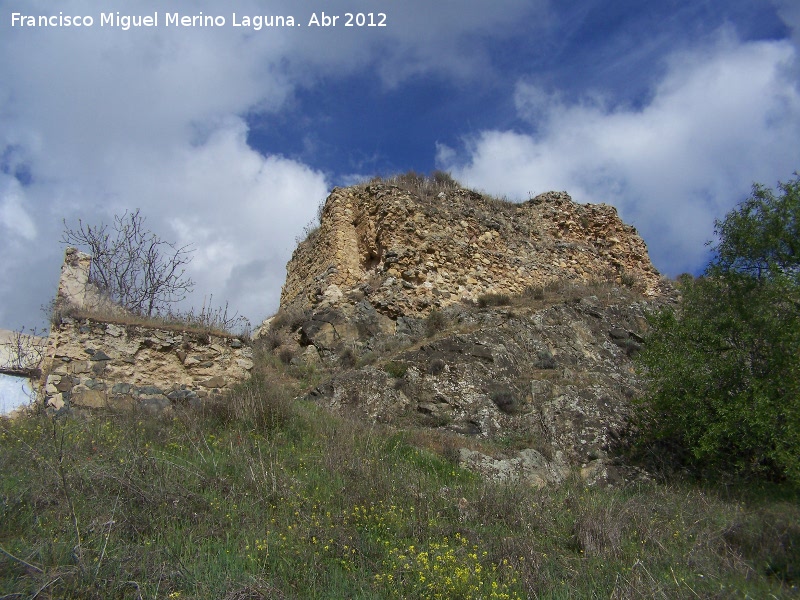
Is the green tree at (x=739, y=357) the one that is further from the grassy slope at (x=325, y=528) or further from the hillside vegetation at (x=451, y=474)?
the grassy slope at (x=325, y=528)

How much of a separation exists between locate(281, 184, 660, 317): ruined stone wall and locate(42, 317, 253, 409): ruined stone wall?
5.61 metres

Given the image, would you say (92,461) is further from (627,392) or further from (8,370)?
(627,392)

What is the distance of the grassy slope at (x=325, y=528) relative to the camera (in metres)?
4.14

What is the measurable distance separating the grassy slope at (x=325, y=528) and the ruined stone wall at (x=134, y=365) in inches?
33.4

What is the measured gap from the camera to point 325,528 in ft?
16.5

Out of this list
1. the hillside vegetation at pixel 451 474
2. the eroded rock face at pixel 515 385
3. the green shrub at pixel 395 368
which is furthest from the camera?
the green shrub at pixel 395 368

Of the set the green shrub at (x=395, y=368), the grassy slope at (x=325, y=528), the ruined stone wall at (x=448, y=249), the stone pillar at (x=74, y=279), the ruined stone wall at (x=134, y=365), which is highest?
the ruined stone wall at (x=448, y=249)

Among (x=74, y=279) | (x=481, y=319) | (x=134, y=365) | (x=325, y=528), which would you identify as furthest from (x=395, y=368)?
(x=325, y=528)

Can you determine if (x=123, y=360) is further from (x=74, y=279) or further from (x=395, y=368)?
(x=395, y=368)

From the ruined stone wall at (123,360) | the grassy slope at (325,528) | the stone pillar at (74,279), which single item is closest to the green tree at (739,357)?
the grassy slope at (325,528)

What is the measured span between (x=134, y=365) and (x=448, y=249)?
9023mm

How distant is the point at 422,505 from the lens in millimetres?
5723

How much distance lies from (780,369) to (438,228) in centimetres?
915

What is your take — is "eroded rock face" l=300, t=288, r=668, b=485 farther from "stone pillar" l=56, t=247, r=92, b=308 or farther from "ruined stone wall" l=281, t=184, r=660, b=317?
"stone pillar" l=56, t=247, r=92, b=308
